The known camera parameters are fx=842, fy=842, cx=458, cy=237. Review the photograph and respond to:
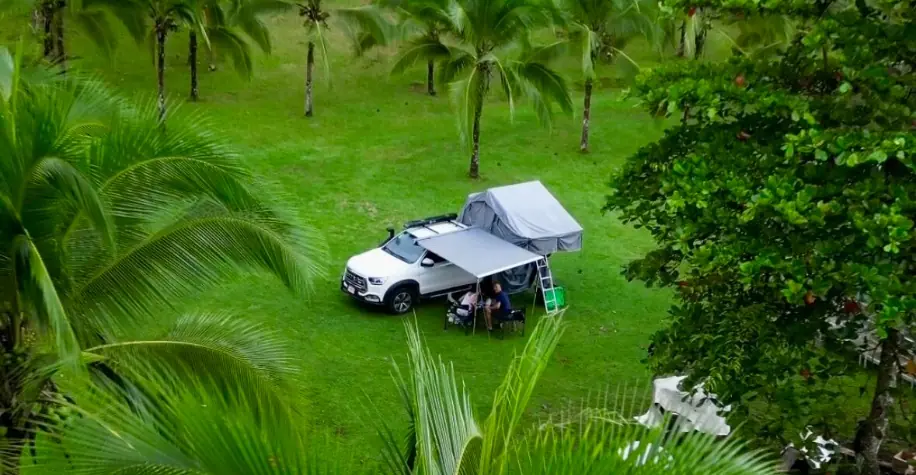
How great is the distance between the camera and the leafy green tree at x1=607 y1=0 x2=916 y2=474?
6172 millimetres

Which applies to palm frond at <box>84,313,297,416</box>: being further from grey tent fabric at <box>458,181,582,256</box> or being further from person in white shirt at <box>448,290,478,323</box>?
grey tent fabric at <box>458,181,582,256</box>

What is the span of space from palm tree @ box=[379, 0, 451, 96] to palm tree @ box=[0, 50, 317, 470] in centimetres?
1146

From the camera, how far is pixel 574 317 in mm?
13453

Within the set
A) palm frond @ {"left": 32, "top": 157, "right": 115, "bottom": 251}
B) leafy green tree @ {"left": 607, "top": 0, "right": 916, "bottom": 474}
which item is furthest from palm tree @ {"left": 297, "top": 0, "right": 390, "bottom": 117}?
palm frond @ {"left": 32, "top": 157, "right": 115, "bottom": 251}

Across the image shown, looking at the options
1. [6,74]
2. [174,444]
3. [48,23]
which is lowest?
[174,444]

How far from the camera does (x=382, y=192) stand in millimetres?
17906

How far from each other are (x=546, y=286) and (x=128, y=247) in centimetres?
845

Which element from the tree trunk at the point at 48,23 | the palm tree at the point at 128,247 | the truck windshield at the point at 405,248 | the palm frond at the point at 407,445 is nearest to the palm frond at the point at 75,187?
the palm tree at the point at 128,247

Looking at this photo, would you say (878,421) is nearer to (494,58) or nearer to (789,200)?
(789,200)

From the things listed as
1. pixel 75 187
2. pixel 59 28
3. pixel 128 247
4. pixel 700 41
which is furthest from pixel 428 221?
pixel 700 41

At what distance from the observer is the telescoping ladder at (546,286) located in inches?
527

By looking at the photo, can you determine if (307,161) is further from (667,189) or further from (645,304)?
(667,189)

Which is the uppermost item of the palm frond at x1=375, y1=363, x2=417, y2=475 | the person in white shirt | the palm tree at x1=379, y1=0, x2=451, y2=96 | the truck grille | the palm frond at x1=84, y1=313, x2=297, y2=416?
the palm tree at x1=379, y1=0, x2=451, y2=96

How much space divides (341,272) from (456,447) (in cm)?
1049
